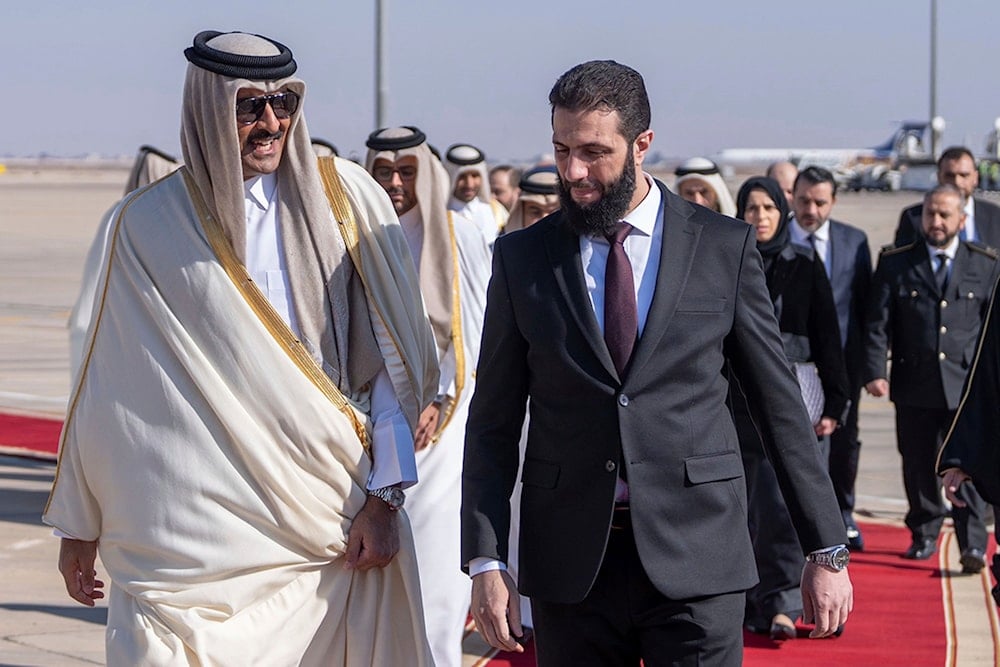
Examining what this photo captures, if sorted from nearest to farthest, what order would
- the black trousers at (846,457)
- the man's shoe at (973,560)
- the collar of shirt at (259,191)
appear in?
the collar of shirt at (259,191), the man's shoe at (973,560), the black trousers at (846,457)

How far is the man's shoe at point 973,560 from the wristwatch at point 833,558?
16.0ft

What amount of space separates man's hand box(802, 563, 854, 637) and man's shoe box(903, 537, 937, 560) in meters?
5.15

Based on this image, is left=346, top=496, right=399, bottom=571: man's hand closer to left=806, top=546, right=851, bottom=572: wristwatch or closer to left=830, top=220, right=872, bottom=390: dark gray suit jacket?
left=806, top=546, right=851, bottom=572: wristwatch

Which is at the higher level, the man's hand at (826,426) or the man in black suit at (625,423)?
the man in black suit at (625,423)

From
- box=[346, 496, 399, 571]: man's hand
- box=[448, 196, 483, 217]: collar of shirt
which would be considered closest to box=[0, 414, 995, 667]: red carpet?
box=[346, 496, 399, 571]: man's hand

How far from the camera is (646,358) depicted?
3.44m

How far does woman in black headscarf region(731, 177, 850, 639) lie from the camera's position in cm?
686

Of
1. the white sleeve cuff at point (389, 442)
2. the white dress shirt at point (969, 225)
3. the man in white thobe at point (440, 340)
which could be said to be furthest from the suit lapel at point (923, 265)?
the white sleeve cuff at point (389, 442)

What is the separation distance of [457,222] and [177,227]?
9.95ft

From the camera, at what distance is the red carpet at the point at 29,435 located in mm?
11389

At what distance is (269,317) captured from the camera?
3830 millimetres

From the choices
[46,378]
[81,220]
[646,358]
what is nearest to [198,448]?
[646,358]

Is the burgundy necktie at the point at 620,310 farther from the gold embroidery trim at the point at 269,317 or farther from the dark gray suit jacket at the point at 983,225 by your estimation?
the dark gray suit jacket at the point at 983,225

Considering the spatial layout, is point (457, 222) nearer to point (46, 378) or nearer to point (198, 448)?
point (198, 448)
